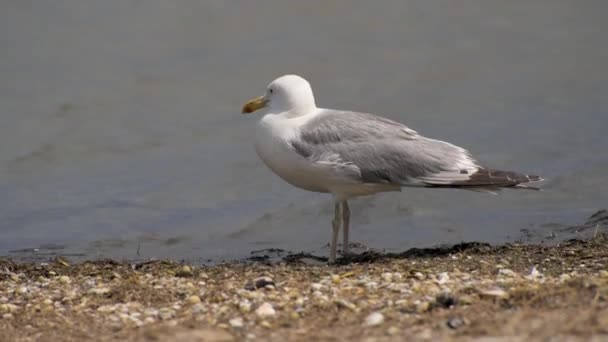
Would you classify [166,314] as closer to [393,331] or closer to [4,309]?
[4,309]

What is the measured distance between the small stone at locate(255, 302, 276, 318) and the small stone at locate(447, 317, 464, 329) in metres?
1.10

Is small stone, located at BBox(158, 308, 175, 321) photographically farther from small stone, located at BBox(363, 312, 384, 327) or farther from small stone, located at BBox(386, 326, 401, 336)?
small stone, located at BBox(386, 326, 401, 336)

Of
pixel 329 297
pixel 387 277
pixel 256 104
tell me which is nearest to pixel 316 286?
pixel 329 297

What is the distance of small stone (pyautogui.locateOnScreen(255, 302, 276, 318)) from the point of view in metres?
5.79

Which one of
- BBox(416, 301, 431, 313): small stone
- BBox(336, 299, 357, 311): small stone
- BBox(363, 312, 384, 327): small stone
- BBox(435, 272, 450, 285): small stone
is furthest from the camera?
BBox(435, 272, 450, 285): small stone

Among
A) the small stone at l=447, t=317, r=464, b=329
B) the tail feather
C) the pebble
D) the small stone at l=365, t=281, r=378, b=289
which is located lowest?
the pebble

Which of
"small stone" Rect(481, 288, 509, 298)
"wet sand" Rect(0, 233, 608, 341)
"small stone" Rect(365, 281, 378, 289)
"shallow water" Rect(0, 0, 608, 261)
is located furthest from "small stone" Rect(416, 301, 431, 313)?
"shallow water" Rect(0, 0, 608, 261)

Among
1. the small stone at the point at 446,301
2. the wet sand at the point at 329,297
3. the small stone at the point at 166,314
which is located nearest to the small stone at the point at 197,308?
the wet sand at the point at 329,297

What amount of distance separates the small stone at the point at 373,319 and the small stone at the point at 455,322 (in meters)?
0.39

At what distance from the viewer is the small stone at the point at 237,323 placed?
556 centimetres

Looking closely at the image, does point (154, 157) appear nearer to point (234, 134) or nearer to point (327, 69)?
point (234, 134)

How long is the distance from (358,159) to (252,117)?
5355mm

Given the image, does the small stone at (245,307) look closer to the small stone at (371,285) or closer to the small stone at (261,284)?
the small stone at (261,284)

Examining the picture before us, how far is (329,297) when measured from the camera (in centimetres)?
611
